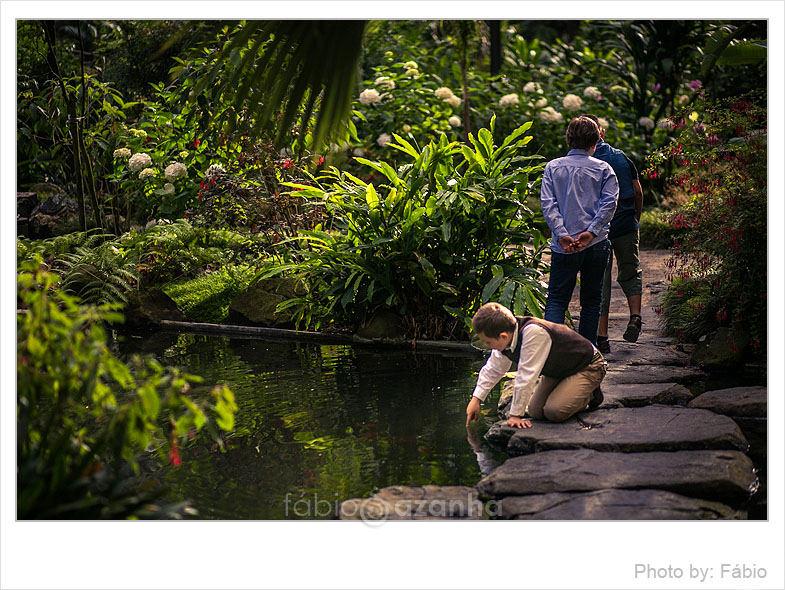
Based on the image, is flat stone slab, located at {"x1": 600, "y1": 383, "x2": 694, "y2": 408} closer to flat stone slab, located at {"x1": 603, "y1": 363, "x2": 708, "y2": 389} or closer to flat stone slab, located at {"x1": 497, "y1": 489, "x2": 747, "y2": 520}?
Answer: flat stone slab, located at {"x1": 603, "y1": 363, "x2": 708, "y2": 389}

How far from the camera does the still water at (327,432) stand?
139 inches

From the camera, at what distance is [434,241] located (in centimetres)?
647

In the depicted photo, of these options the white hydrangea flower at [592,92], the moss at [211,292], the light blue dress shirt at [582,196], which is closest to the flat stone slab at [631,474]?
the light blue dress shirt at [582,196]

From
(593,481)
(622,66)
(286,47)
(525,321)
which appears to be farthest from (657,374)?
(622,66)

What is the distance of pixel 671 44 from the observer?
1170 centimetres

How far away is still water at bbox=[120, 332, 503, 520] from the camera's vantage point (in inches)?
139

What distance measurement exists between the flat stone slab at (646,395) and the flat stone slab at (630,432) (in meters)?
0.15

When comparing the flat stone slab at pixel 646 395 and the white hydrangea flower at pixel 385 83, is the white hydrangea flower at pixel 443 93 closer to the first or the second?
the white hydrangea flower at pixel 385 83

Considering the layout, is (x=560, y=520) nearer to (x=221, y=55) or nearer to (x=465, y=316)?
(x=221, y=55)

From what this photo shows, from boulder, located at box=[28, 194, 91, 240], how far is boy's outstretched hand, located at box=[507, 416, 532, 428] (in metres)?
7.95

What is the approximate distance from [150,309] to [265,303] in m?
1.10

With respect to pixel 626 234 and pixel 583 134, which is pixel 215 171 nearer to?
pixel 626 234

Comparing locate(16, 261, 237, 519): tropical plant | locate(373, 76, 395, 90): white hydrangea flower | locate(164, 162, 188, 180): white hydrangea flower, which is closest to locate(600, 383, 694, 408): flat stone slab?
locate(16, 261, 237, 519): tropical plant

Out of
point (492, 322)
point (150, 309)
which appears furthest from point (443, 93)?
point (492, 322)
